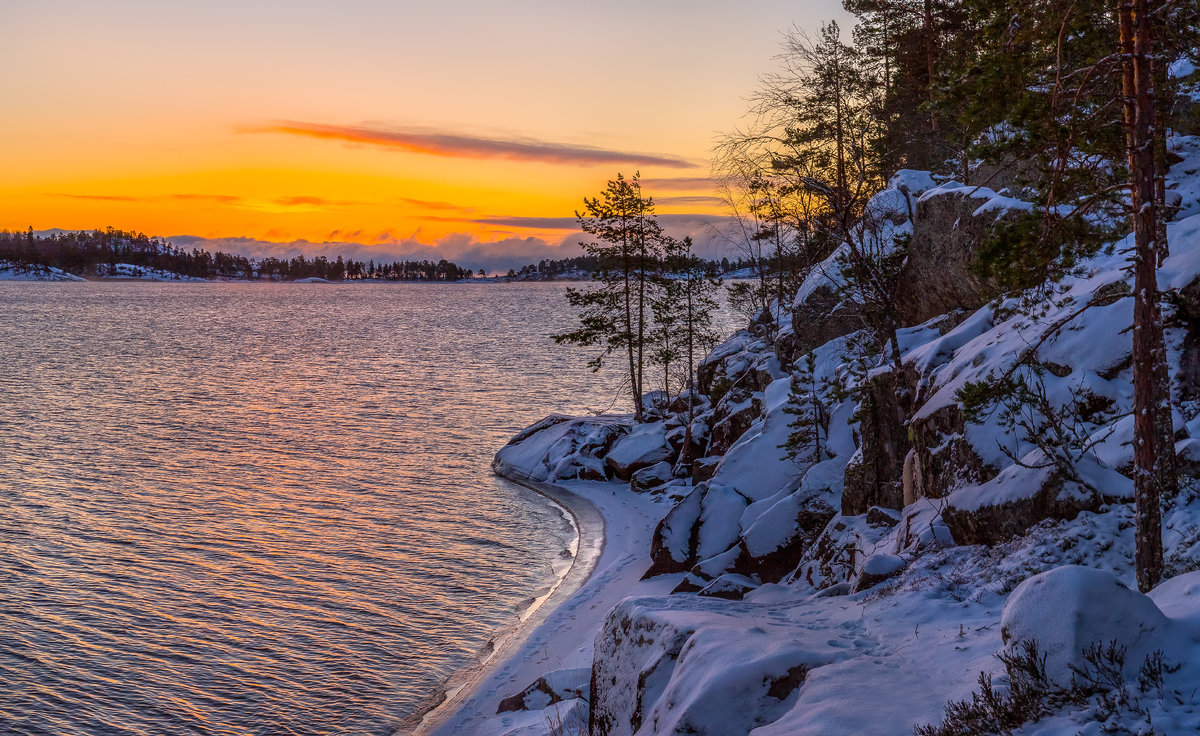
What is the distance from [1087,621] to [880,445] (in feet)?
32.7

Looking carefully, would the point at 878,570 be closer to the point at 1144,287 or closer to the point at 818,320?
the point at 1144,287

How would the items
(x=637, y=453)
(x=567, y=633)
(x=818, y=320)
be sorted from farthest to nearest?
(x=637, y=453)
(x=818, y=320)
(x=567, y=633)

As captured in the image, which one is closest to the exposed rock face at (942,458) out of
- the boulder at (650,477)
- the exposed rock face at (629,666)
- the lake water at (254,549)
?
the exposed rock face at (629,666)

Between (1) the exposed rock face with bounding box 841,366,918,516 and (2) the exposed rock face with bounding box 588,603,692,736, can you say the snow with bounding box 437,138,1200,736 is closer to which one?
(2) the exposed rock face with bounding box 588,603,692,736

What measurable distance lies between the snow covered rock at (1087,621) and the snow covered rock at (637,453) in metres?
24.9

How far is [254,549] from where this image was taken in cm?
A: 2262

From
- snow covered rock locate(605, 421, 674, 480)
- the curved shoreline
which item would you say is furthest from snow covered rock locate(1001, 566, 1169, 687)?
snow covered rock locate(605, 421, 674, 480)

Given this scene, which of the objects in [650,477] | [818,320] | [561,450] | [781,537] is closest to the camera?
[781,537]

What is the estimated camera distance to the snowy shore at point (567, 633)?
42.8 feet

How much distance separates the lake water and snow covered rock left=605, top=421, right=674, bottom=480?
12.4 feet

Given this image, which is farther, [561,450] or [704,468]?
[561,450]

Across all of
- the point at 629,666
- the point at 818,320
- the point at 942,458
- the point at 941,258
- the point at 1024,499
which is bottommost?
the point at 629,666

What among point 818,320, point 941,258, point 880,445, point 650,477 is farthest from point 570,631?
point 650,477

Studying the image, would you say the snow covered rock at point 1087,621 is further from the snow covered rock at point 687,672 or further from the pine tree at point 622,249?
the pine tree at point 622,249
